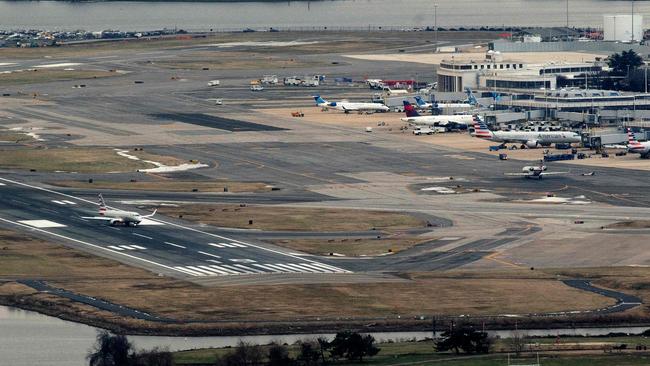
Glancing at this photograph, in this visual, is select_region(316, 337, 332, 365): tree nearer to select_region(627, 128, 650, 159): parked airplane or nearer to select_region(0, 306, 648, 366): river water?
select_region(0, 306, 648, 366): river water

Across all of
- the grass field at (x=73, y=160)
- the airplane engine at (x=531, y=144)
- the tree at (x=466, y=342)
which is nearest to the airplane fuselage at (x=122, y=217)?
the grass field at (x=73, y=160)

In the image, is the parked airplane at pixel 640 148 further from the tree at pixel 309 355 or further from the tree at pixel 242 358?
the tree at pixel 242 358

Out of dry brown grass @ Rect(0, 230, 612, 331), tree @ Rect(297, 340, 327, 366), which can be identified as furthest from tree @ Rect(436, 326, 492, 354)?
dry brown grass @ Rect(0, 230, 612, 331)

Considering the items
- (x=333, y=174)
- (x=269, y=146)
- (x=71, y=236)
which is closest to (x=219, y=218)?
(x=71, y=236)

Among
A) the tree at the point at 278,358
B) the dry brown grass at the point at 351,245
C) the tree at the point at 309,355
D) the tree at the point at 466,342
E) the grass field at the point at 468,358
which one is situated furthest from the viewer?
the dry brown grass at the point at 351,245

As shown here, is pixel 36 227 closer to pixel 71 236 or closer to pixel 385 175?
pixel 71 236

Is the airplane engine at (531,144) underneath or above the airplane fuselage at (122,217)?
underneath
